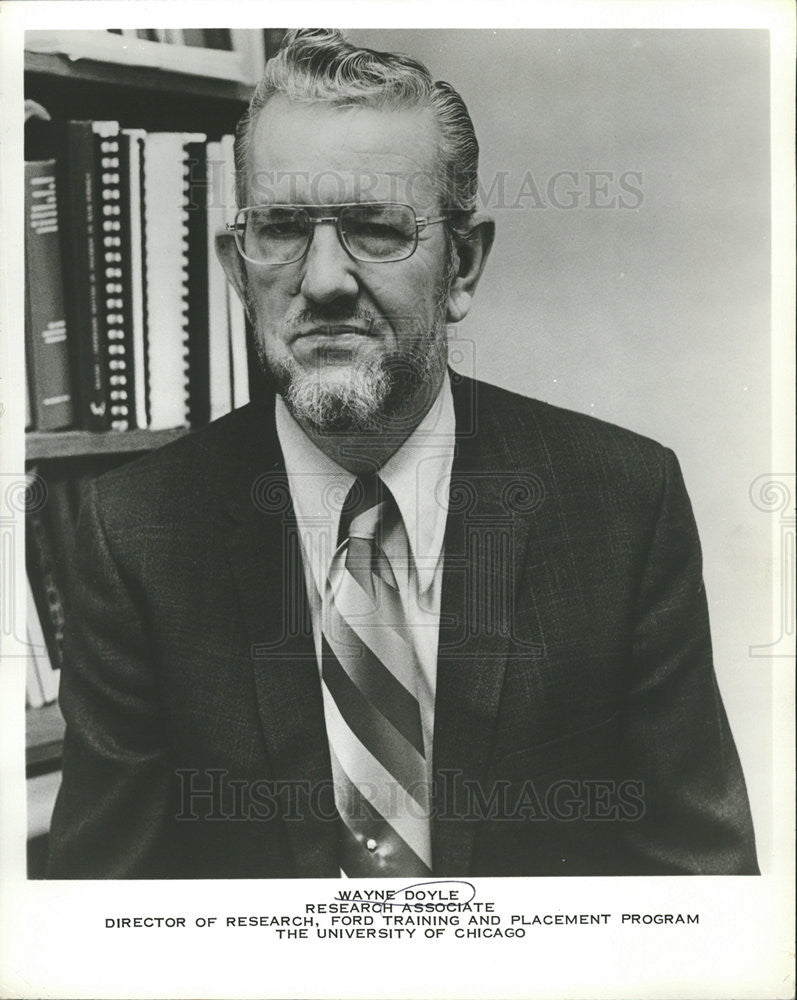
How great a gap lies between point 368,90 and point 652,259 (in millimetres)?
504

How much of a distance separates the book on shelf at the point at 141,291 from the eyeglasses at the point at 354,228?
108 mm

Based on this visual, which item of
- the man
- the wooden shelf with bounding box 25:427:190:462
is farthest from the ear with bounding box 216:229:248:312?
the wooden shelf with bounding box 25:427:190:462

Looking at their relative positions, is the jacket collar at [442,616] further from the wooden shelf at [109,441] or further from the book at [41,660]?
the book at [41,660]

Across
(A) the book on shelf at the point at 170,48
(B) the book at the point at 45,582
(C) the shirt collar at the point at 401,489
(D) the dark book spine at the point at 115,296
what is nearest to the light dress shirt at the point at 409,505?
(C) the shirt collar at the point at 401,489

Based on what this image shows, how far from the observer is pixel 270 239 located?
1.36m

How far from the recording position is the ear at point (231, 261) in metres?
1.39

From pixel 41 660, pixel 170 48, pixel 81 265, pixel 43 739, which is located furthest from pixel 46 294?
pixel 43 739

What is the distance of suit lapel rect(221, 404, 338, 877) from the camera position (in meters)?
1.38

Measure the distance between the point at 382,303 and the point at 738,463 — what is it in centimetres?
62

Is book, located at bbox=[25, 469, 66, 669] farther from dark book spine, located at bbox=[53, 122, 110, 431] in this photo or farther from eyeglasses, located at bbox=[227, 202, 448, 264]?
eyeglasses, located at bbox=[227, 202, 448, 264]

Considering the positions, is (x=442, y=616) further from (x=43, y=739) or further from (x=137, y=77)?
(x=137, y=77)

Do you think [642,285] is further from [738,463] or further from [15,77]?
[15,77]

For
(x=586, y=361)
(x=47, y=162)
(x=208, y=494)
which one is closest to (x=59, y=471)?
(x=208, y=494)

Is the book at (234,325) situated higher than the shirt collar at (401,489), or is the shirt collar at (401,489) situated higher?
the book at (234,325)
